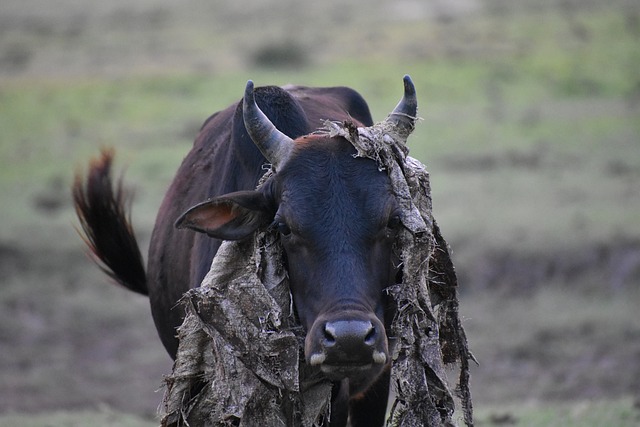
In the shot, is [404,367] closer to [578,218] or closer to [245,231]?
[245,231]

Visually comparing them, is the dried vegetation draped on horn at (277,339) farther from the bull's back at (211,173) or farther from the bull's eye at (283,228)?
the bull's back at (211,173)

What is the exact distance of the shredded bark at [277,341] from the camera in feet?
14.6

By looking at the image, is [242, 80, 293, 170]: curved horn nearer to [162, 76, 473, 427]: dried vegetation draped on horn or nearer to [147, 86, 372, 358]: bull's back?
[162, 76, 473, 427]: dried vegetation draped on horn

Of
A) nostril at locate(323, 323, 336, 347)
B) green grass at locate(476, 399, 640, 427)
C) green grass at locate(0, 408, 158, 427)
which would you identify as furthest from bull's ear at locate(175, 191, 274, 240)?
green grass at locate(0, 408, 158, 427)

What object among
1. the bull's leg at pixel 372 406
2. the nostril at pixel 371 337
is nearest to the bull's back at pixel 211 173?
the bull's leg at pixel 372 406

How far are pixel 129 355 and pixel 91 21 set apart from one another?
23.1m

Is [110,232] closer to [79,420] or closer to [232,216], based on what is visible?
[79,420]

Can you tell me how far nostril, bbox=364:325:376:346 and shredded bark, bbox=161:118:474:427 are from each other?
1.19ft

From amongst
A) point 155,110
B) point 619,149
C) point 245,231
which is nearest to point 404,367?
point 245,231

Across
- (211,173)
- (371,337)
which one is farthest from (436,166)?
(371,337)

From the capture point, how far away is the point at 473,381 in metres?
9.53

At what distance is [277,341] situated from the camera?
4.45 meters

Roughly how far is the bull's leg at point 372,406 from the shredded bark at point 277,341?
1004 millimetres

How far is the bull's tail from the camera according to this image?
23.7 ft
